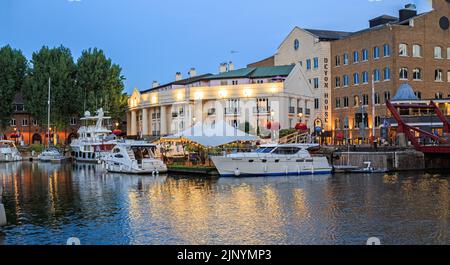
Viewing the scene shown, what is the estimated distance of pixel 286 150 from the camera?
50406 millimetres

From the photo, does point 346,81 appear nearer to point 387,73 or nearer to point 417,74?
point 387,73

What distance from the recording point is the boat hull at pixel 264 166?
157 ft

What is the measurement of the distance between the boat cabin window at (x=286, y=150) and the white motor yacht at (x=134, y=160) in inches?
432

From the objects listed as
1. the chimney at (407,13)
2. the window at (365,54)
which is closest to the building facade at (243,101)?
the window at (365,54)

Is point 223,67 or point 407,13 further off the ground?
point 407,13

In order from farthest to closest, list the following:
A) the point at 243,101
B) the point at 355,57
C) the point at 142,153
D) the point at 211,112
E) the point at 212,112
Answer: the point at 211,112 < the point at 212,112 < the point at 243,101 < the point at 355,57 < the point at 142,153

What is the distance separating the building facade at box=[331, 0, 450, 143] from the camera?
7469 centimetres

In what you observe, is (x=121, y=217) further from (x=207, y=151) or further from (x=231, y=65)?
(x=231, y=65)

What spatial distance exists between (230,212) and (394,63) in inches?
2160

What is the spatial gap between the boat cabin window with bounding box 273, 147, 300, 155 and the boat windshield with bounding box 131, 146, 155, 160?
45.3 ft

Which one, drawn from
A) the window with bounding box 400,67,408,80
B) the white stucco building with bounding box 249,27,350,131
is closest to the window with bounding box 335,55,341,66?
the white stucco building with bounding box 249,27,350,131

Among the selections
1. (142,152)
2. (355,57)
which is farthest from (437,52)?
(142,152)

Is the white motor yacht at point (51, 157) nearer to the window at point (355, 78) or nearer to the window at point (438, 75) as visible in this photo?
the window at point (355, 78)
